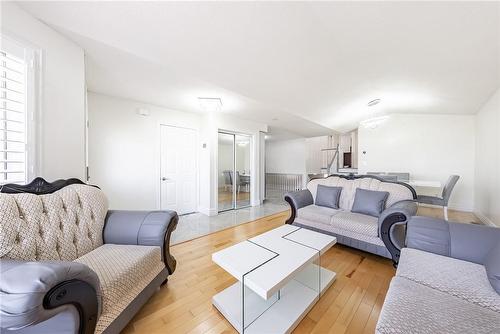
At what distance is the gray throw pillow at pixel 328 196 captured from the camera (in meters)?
3.00

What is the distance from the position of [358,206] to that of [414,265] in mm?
1417

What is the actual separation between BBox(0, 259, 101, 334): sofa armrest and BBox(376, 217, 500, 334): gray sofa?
143cm

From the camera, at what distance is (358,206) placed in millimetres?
2705

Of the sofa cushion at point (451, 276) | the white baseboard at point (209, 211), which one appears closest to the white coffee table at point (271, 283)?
the sofa cushion at point (451, 276)

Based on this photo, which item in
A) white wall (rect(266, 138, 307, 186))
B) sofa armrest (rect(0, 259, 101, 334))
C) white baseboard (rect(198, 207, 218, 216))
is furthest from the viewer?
white wall (rect(266, 138, 307, 186))

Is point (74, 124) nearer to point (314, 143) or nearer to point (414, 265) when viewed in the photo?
point (414, 265)

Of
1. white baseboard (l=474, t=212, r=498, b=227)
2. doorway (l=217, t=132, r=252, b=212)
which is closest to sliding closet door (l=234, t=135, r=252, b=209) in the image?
doorway (l=217, t=132, r=252, b=212)

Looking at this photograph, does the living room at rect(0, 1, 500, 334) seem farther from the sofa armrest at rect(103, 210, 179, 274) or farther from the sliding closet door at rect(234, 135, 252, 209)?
the sliding closet door at rect(234, 135, 252, 209)

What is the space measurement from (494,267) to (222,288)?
6.45ft

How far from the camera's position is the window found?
4.61 feet

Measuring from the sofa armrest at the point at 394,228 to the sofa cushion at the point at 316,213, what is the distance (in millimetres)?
644

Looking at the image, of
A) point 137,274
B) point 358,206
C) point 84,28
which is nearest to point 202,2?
point 84,28

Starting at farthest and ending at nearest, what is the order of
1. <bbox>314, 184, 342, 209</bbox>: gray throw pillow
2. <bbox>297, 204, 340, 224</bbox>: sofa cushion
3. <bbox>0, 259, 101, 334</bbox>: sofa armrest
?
<bbox>314, 184, 342, 209</bbox>: gray throw pillow < <bbox>297, 204, 340, 224</bbox>: sofa cushion < <bbox>0, 259, 101, 334</bbox>: sofa armrest

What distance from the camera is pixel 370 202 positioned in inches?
103
